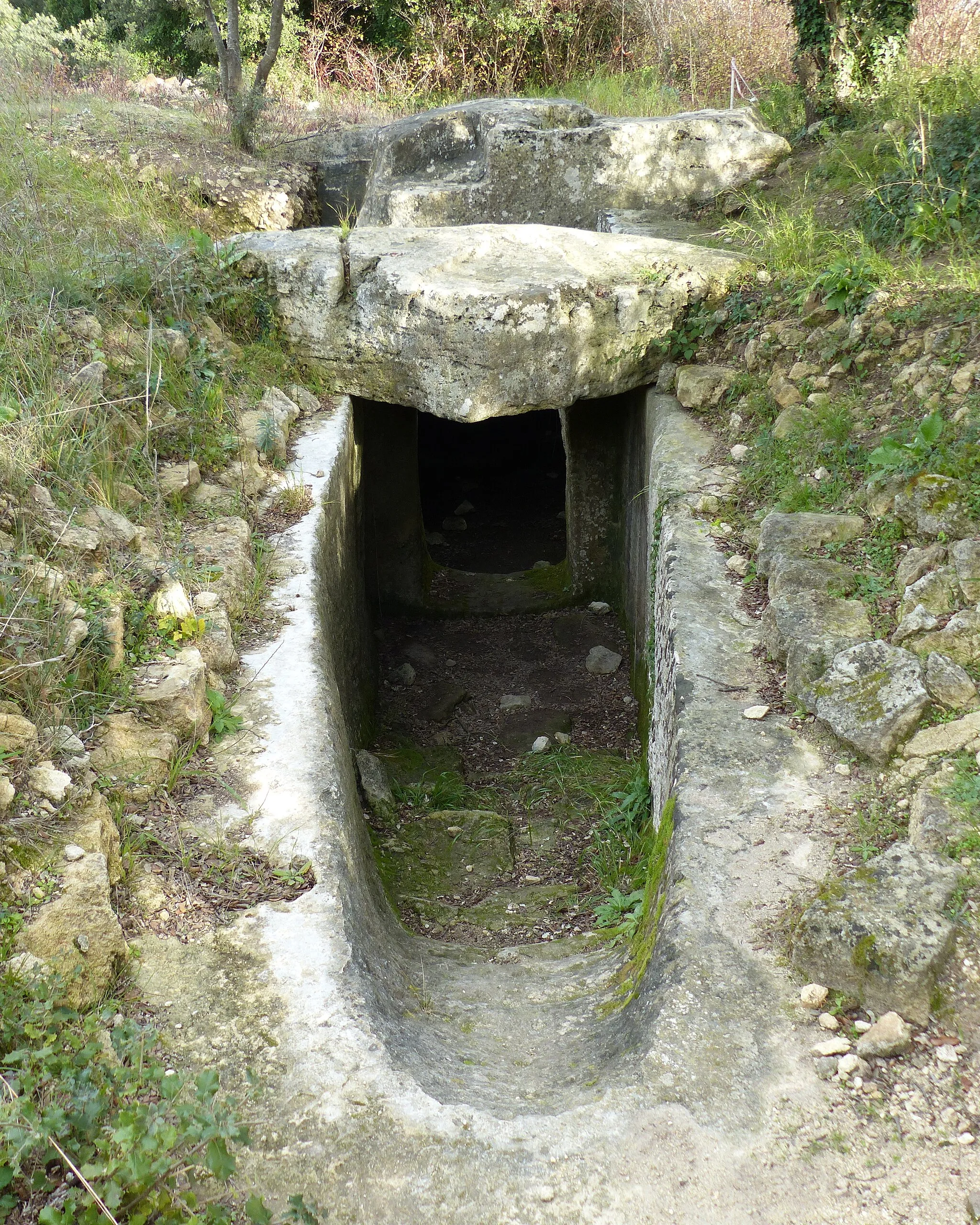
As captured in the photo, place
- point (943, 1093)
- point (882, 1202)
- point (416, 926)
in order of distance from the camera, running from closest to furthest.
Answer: point (882, 1202) → point (943, 1093) → point (416, 926)

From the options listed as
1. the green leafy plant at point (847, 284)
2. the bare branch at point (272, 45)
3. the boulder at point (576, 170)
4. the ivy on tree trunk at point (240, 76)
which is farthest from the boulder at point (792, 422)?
the bare branch at point (272, 45)

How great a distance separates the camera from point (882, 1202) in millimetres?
1708

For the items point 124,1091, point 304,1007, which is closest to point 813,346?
point 304,1007

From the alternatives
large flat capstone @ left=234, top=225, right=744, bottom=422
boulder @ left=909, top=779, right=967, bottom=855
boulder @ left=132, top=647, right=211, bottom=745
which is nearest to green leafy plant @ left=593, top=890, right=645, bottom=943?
boulder @ left=909, top=779, right=967, bottom=855

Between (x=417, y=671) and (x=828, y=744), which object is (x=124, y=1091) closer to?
(x=828, y=744)

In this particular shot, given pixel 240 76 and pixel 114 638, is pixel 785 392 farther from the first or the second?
pixel 240 76

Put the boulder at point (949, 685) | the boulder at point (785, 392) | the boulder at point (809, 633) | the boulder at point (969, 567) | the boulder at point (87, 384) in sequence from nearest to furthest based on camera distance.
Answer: the boulder at point (949, 685)
the boulder at point (969, 567)
the boulder at point (809, 633)
the boulder at point (87, 384)
the boulder at point (785, 392)

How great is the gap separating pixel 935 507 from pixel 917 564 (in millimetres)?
256

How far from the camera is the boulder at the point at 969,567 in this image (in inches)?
116

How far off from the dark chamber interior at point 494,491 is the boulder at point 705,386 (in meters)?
2.79

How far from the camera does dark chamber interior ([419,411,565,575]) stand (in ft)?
27.1

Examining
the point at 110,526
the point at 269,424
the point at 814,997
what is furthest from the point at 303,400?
the point at 814,997

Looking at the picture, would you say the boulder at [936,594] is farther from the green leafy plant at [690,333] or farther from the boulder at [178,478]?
the boulder at [178,478]

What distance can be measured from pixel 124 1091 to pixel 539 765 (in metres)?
3.37
